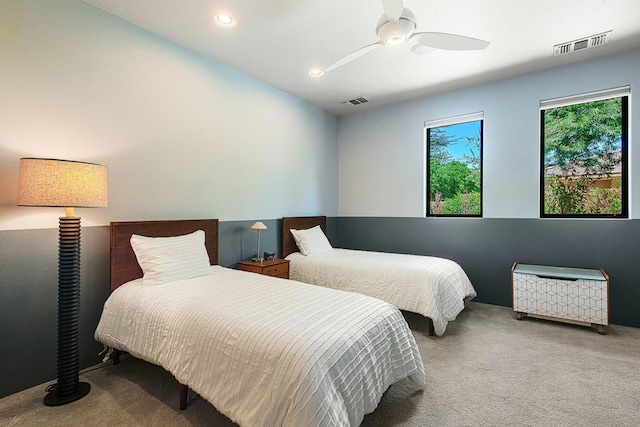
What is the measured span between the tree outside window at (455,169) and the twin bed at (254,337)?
111 inches

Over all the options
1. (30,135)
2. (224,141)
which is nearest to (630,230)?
(224,141)

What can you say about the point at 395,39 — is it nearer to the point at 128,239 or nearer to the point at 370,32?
the point at 370,32

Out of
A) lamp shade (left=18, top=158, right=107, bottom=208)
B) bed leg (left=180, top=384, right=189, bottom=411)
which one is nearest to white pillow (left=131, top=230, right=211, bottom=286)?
lamp shade (left=18, top=158, right=107, bottom=208)

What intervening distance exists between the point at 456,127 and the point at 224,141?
320cm

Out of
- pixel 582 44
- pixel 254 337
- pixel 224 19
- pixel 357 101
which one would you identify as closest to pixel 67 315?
pixel 254 337

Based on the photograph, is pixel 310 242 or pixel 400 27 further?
pixel 310 242

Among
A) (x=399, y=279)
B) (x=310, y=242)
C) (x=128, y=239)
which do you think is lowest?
(x=399, y=279)

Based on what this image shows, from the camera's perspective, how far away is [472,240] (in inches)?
157

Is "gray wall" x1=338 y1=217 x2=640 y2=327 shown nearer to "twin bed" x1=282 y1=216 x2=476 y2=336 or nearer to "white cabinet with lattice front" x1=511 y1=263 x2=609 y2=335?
"white cabinet with lattice front" x1=511 y1=263 x2=609 y2=335

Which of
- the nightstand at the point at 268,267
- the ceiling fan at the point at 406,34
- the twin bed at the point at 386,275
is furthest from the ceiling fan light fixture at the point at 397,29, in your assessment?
the nightstand at the point at 268,267

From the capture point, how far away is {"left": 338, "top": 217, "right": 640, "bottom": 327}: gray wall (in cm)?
312

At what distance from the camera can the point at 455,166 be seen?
424cm

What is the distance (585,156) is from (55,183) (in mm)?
4996

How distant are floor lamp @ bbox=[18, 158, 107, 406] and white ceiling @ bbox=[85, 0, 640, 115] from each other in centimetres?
148
